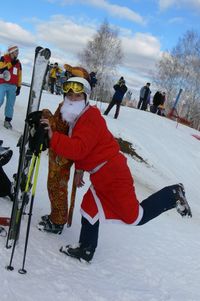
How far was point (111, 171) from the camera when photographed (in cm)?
365

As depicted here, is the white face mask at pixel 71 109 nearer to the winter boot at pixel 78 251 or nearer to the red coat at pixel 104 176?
the red coat at pixel 104 176

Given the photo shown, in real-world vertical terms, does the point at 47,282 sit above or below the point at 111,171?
below

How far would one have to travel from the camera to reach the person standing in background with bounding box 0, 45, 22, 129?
8523 mm

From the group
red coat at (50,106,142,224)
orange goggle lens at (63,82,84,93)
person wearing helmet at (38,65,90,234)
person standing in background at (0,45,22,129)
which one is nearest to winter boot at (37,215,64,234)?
person wearing helmet at (38,65,90,234)

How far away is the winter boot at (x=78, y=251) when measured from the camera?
12.4 ft

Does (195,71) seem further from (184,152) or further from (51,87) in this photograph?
A: (184,152)

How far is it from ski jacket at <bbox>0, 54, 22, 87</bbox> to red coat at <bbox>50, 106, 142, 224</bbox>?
533 centimetres

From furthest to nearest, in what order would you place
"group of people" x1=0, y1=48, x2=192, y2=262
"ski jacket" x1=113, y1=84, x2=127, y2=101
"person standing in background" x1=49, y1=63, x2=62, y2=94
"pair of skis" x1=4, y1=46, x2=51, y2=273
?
"person standing in background" x1=49, y1=63, x2=62, y2=94, "ski jacket" x1=113, y1=84, x2=127, y2=101, "group of people" x1=0, y1=48, x2=192, y2=262, "pair of skis" x1=4, y1=46, x2=51, y2=273

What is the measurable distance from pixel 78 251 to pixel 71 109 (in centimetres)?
119

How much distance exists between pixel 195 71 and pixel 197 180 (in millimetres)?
30733

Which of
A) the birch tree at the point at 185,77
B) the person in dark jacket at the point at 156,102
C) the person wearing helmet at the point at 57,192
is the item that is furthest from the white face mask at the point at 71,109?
the birch tree at the point at 185,77

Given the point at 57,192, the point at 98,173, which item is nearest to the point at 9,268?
the point at 98,173

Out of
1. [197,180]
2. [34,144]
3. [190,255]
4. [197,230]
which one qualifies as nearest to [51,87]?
[197,180]

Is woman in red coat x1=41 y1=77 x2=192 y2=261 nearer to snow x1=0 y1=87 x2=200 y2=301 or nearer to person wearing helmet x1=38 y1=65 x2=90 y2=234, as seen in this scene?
snow x1=0 y1=87 x2=200 y2=301
